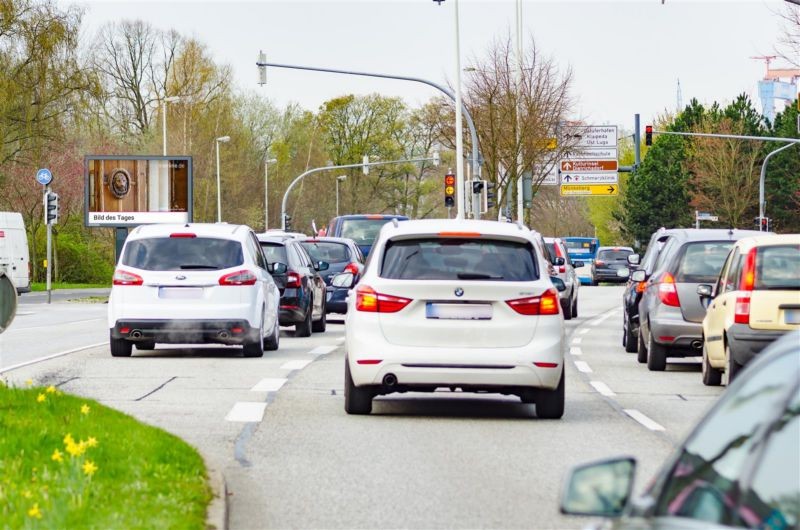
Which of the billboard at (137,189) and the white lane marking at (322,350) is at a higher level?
the billboard at (137,189)

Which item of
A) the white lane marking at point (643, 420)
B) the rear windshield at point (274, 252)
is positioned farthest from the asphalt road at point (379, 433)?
the rear windshield at point (274, 252)

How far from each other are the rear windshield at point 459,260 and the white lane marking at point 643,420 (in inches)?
54.5

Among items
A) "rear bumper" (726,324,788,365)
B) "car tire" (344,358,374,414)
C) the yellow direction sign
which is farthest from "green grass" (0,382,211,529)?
the yellow direction sign

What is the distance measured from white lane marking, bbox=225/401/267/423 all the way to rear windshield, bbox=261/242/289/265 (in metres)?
11.5

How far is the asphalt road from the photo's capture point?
8.33 m

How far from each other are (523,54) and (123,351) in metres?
46.6

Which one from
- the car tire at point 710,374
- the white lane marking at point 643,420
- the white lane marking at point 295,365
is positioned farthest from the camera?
the white lane marking at point 295,365

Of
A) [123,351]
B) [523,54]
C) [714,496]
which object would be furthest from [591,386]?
[523,54]

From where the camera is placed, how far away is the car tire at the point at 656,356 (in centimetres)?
1861

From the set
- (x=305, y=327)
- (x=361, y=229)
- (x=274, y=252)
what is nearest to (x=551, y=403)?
(x=305, y=327)

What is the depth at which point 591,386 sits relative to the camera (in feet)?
53.8

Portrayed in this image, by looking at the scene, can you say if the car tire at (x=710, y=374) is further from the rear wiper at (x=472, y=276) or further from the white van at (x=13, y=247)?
the white van at (x=13, y=247)

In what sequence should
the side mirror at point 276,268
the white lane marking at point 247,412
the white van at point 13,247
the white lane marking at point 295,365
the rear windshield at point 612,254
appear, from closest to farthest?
the white lane marking at point 247,412 < the white lane marking at point 295,365 < the side mirror at point 276,268 < the white van at point 13,247 < the rear windshield at point 612,254

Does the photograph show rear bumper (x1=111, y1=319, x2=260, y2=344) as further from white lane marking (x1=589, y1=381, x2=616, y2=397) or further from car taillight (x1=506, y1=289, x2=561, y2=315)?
car taillight (x1=506, y1=289, x2=561, y2=315)
